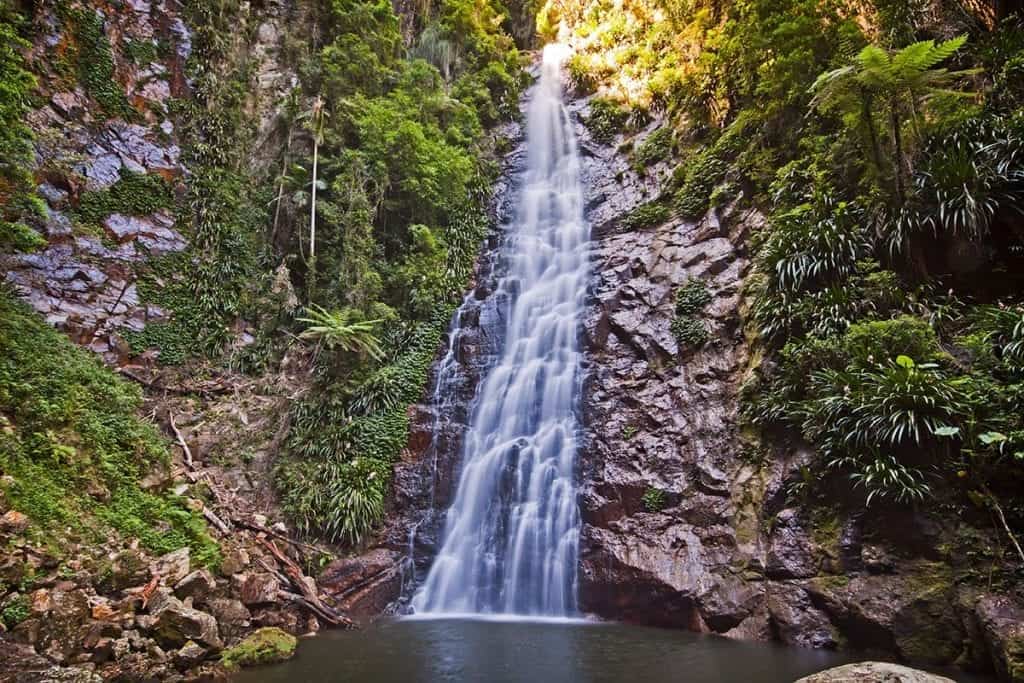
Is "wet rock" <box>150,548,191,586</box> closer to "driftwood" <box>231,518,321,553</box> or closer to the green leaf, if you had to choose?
"driftwood" <box>231,518,321,553</box>

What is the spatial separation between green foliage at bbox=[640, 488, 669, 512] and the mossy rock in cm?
668

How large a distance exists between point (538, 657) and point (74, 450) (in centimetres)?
803

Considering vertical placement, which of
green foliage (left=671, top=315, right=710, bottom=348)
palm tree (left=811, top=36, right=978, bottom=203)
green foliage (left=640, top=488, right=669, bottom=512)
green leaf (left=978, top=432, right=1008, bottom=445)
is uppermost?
palm tree (left=811, top=36, right=978, bottom=203)

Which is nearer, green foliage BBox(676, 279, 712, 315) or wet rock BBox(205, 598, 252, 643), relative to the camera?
wet rock BBox(205, 598, 252, 643)

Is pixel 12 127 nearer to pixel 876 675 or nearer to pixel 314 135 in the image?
pixel 314 135

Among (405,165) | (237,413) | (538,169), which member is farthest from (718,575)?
(538,169)

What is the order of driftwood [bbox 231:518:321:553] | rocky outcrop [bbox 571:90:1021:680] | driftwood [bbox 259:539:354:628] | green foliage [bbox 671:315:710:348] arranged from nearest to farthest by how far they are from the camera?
1. rocky outcrop [bbox 571:90:1021:680]
2. driftwood [bbox 259:539:354:628]
3. driftwood [bbox 231:518:321:553]
4. green foliage [bbox 671:315:710:348]

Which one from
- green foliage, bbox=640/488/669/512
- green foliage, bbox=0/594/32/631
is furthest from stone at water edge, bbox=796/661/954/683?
green foliage, bbox=0/594/32/631

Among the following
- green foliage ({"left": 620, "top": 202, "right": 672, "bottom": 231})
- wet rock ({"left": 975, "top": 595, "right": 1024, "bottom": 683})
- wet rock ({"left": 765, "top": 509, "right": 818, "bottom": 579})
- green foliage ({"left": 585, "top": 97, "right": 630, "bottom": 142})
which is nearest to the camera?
wet rock ({"left": 975, "top": 595, "right": 1024, "bottom": 683})

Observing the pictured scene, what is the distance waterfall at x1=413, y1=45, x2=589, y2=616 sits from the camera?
11.6m

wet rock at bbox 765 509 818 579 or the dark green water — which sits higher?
wet rock at bbox 765 509 818 579

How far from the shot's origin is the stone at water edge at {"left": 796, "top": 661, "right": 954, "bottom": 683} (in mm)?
4844

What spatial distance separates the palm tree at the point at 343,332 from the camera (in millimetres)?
14250

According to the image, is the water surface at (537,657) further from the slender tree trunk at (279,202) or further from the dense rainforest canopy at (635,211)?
the slender tree trunk at (279,202)
